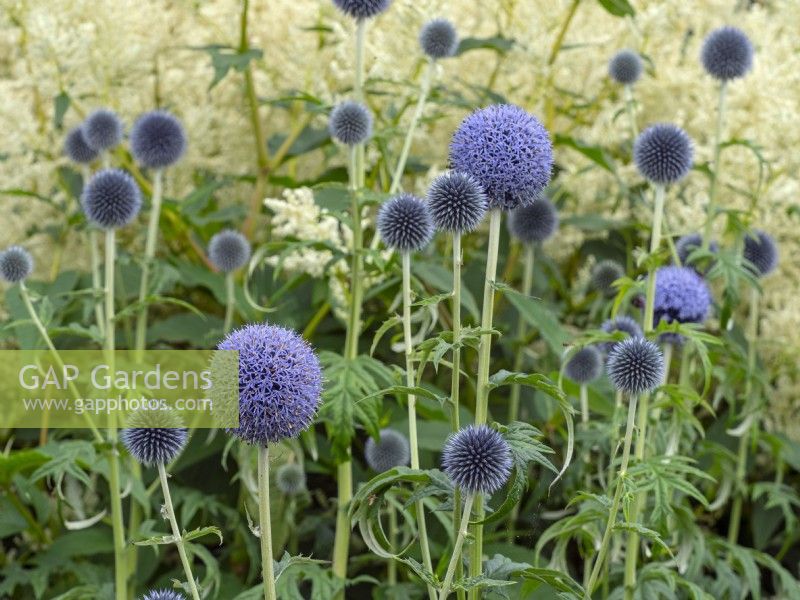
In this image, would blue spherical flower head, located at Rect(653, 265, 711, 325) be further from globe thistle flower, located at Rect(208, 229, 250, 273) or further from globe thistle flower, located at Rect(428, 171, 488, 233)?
globe thistle flower, located at Rect(208, 229, 250, 273)

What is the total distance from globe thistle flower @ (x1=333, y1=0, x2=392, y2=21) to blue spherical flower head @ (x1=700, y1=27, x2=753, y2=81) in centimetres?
97

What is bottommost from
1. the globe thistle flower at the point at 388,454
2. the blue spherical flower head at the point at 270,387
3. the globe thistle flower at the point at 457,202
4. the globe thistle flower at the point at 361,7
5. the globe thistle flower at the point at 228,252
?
the globe thistle flower at the point at 388,454

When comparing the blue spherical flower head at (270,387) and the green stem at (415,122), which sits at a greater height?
the green stem at (415,122)

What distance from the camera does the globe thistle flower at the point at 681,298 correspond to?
2.42m

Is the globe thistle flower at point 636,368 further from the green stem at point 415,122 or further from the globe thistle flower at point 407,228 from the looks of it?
the green stem at point 415,122

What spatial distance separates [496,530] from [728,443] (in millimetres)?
784

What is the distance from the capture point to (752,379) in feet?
9.37

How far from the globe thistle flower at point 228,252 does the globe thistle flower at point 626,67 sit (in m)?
1.21

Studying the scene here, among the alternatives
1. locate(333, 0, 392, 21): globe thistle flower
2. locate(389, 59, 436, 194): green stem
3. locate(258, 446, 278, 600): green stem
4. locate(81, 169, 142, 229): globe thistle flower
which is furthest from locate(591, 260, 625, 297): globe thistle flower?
locate(258, 446, 278, 600): green stem

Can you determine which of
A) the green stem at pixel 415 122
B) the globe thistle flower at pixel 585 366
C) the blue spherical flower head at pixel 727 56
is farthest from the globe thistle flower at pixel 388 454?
the blue spherical flower head at pixel 727 56

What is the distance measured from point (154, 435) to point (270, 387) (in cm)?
36

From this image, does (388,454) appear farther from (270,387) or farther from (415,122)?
(270,387)

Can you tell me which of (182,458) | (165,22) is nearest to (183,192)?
(165,22)

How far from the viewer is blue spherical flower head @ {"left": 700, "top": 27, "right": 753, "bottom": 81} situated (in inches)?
113
